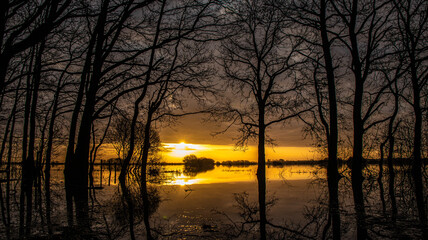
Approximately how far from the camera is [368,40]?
1625cm

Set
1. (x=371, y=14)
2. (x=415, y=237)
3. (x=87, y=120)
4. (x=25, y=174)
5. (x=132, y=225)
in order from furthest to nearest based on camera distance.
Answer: (x=25, y=174) → (x=371, y=14) → (x=87, y=120) → (x=132, y=225) → (x=415, y=237)

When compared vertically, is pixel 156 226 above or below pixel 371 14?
below

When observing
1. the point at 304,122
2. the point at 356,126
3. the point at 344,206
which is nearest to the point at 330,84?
the point at 356,126

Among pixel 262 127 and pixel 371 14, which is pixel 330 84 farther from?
pixel 262 127

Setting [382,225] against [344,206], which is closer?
[382,225]

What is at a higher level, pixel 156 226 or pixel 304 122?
pixel 304 122

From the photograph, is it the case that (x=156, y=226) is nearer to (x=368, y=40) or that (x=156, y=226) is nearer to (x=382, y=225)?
(x=382, y=225)

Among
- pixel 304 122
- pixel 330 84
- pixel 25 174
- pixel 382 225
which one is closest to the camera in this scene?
pixel 382 225

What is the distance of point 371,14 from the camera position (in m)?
15.2

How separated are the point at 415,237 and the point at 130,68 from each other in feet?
43.7

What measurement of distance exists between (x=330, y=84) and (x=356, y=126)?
8.41 feet

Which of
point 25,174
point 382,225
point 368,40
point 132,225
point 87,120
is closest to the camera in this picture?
point 382,225

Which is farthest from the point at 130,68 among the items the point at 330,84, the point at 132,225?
the point at 132,225

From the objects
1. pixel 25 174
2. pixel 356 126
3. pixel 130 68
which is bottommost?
pixel 25 174
